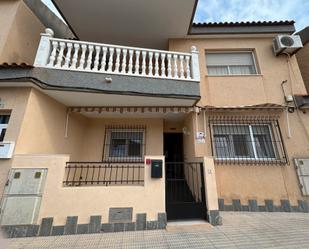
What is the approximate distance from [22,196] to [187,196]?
4636 mm

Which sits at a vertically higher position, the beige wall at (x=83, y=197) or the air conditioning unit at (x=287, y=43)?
the air conditioning unit at (x=287, y=43)

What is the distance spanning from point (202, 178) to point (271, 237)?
1.82 metres

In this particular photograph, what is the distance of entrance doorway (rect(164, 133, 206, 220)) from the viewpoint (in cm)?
413

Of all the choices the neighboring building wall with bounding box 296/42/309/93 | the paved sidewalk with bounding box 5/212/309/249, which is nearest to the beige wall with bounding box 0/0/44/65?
the paved sidewalk with bounding box 5/212/309/249

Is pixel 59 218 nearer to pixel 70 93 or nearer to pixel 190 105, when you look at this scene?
pixel 70 93

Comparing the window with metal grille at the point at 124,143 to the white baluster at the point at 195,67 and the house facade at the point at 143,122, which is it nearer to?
the house facade at the point at 143,122

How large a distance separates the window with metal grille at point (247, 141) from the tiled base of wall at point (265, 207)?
1383 mm

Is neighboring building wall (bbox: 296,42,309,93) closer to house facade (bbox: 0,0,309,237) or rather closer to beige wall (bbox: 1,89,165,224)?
house facade (bbox: 0,0,309,237)

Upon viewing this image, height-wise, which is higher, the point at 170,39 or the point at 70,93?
the point at 170,39

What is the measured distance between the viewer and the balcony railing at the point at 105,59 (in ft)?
15.3

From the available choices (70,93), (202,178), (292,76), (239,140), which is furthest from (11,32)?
(292,76)

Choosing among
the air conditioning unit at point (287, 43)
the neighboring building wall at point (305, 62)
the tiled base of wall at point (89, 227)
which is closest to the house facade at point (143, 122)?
the tiled base of wall at point (89, 227)

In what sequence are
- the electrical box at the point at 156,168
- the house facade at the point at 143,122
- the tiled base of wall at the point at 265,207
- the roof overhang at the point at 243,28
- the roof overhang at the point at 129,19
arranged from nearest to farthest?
the house facade at the point at 143,122 < the electrical box at the point at 156,168 < the tiled base of wall at the point at 265,207 < the roof overhang at the point at 129,19 < the roof overhang at the point at 243,28

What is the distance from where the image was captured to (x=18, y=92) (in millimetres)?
4207
